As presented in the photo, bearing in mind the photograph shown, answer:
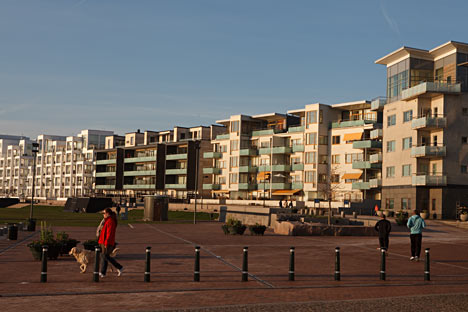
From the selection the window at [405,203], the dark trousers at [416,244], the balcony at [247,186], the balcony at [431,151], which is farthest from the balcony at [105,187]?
the dark trousers at [416,244]

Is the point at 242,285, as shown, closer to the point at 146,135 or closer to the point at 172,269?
the point at 172,269

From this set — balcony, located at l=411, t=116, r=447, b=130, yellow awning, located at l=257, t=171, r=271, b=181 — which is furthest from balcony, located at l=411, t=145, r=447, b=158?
yellow awning, located at l=257, t=171, r=271, b=181

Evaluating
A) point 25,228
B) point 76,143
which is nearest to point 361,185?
point 25,228

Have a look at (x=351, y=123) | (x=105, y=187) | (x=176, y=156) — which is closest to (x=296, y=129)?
(x=351, y=123)

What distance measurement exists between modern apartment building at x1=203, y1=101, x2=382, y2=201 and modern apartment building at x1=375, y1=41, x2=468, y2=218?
849 centimetres

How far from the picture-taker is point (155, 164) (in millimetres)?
121938

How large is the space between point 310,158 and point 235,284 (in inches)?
3039

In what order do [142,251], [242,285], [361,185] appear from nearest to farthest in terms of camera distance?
1. [242,285]
2. [142,251]
3. [361,185]

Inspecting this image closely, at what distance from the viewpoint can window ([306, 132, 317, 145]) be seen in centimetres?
8962

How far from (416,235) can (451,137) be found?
141 ft

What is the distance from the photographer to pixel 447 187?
59.7 meters

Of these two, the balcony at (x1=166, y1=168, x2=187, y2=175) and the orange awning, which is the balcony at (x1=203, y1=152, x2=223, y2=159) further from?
the orange awning

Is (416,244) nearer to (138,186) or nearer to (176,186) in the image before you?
(176,186)

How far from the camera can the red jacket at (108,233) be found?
14773 mm
